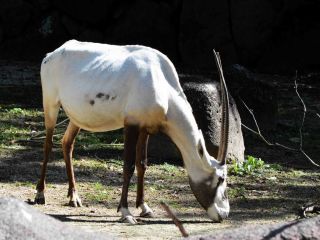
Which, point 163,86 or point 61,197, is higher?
point 163,86

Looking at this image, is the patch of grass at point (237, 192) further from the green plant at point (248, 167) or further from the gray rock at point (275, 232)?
the gray rock at point (275, 232)

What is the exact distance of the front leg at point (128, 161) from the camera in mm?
6891

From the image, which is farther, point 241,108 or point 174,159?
point 241,108

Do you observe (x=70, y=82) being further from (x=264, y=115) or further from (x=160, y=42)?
(x=160, y=42)

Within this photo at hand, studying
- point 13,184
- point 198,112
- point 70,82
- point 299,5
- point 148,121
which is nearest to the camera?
point 148,121

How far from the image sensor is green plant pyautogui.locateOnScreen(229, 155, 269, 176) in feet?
29.5

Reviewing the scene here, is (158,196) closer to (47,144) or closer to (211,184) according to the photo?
(47,144)

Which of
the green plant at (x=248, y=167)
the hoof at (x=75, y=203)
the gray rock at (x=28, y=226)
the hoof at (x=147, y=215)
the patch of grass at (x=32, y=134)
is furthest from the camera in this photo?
the patch of grass at (x=32, y=134)

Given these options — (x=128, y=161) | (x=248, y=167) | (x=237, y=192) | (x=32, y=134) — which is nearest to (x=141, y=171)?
(x=128, y=161)

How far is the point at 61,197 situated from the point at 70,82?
1088 mm

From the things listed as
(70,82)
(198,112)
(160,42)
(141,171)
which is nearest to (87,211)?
(141,171)

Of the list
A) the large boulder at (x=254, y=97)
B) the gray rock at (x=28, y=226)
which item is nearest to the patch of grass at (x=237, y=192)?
the large boulder at (x=254, y=97)

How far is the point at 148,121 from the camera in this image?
6.88 metres

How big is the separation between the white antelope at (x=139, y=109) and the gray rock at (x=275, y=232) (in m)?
3.24
